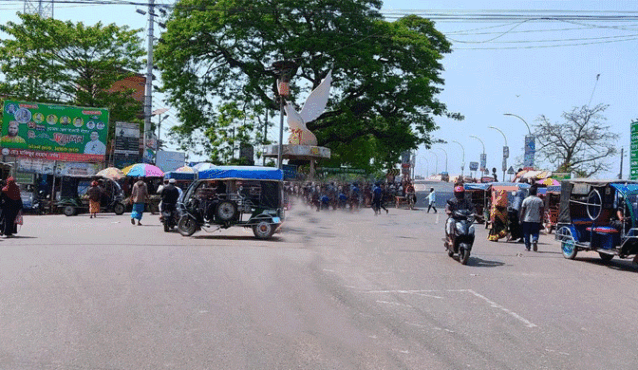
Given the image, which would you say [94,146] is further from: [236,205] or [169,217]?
[236,205]

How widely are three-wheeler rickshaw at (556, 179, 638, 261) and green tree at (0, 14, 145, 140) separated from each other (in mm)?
35860

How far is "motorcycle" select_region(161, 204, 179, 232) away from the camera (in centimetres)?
1956

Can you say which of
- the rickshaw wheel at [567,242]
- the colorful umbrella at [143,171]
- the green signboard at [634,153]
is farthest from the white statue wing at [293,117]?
the rickshaw wheel at [567,242]

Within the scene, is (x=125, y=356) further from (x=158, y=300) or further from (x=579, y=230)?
(x=579, y=230)

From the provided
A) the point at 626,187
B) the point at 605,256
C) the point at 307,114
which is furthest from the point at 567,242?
the point at 307,114

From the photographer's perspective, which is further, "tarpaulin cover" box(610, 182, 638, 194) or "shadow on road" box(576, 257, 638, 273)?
"shadow on road" box(576, 257, 638, 273)

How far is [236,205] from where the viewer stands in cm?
1783

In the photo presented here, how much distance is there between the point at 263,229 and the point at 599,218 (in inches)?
327

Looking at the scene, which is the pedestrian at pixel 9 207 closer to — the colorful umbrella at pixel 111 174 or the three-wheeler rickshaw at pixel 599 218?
the three-wheeler rickshaw at pixel 599 218

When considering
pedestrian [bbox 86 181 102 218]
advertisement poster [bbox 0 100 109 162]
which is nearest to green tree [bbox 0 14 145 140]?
advertisement poster [bbox 0 100 109 162]

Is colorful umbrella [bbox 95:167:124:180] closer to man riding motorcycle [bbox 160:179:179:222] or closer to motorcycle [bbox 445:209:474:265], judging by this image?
man riding motorcycle [bbox 160:179:179:222]

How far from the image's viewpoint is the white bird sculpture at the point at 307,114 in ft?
143

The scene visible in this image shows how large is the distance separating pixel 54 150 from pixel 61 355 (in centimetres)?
3083

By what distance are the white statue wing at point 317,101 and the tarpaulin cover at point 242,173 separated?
25.5 metres
